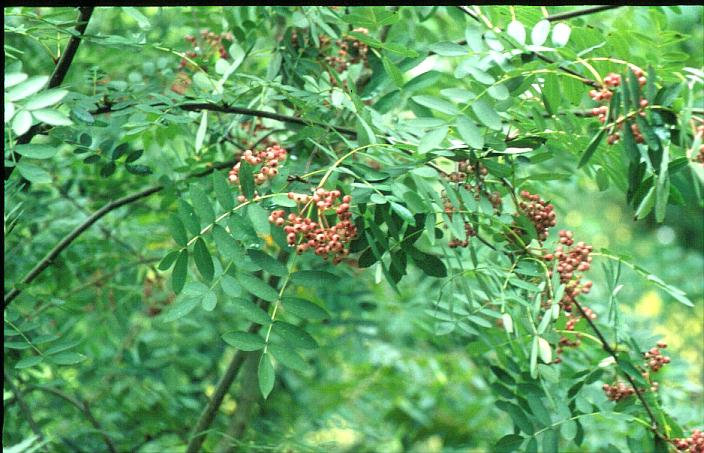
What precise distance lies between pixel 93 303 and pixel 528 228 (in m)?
1.04

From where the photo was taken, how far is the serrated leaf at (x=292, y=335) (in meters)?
0.89

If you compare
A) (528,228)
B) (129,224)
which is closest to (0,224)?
(528,228)

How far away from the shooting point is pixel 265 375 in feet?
2.81

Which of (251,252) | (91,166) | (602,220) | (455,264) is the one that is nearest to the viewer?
(251,252)

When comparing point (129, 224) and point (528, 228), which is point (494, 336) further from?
point (129, 224)

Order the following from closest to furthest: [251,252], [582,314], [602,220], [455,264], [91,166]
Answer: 1. [251,252]
2. [582,314]
3. [455,264]
4. [91,166]
5. [602,220]

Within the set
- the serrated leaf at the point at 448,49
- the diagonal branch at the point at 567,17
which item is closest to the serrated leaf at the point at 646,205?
the diagonal branch at the point at 567,17

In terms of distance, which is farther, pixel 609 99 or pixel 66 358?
pixel 66 358

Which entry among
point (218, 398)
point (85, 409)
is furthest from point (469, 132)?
point (85, 409)

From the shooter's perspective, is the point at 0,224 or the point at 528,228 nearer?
the point at 0,224

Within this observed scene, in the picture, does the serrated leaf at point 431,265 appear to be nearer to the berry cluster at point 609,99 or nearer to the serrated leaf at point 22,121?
the berry cluster at point 609,99

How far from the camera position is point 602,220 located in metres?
4.82

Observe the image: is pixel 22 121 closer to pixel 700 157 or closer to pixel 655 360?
pixel 700 157

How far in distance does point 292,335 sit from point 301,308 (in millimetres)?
41
